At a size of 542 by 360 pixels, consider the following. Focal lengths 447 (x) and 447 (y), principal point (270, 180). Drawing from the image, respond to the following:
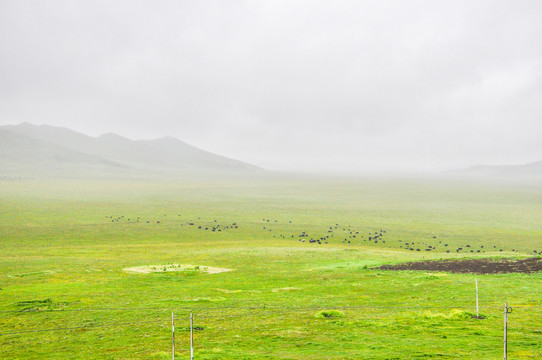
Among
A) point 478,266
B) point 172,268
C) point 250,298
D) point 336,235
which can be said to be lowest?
point 250,298

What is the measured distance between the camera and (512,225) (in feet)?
310

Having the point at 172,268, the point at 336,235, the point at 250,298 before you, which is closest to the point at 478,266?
the point at 250,298

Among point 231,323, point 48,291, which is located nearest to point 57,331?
point 231,323

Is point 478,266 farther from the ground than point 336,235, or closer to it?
closer to it

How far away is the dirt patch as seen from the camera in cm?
3994

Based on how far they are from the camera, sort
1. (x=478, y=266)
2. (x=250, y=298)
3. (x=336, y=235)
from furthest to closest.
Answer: (x=336, y=235)
(x=478, y=266)
(x=250, y=298)

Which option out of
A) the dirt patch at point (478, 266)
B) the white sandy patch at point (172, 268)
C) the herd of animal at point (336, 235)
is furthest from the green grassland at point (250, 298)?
the dirt patch at point (478, 266)

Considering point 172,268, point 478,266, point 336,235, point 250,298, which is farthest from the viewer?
point 336,235

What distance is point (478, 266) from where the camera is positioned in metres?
42.5

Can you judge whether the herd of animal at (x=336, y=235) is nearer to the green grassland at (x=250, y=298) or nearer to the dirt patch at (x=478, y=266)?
the green grassland at (x=250, y=298)

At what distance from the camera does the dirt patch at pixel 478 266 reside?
131 ft

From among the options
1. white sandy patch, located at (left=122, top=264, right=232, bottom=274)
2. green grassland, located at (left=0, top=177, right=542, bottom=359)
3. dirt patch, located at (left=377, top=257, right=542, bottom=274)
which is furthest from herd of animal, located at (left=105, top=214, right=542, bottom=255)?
white sandy patch, located at (left=122, top=264, right=232, bottom=274)

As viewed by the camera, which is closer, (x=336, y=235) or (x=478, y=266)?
(x=478, y=266)

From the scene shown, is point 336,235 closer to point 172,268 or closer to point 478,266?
point 478,266
